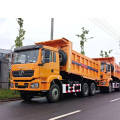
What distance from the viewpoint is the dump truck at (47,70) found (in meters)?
8.51

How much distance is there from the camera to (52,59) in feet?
30.5

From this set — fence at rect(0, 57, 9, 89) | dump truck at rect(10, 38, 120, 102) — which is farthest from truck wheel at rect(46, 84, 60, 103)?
fence at rect(0, 57, 9, 89)

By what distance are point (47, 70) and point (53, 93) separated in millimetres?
1192

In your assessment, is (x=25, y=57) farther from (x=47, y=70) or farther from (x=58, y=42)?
(x=58, y=42)

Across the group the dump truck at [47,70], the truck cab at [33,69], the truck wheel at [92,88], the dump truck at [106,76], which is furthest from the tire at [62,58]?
the dump truck at [106,76]

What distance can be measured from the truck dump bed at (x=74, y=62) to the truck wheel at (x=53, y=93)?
4.44 feet

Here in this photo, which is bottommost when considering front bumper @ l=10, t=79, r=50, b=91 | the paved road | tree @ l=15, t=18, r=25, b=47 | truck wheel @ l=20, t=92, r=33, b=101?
the paved road

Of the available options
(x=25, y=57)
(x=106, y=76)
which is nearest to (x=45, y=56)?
(x=25, y=57)

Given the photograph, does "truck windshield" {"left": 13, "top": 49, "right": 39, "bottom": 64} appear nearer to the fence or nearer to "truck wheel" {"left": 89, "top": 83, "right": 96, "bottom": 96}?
the fence

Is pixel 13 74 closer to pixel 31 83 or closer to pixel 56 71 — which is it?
pixel 31 83

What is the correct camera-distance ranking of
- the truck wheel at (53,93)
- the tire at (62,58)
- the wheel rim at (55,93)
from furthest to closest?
1. the tire at (62,58)
2. the wheel rim at (55,93)
3. the truck wheel at (53,93)

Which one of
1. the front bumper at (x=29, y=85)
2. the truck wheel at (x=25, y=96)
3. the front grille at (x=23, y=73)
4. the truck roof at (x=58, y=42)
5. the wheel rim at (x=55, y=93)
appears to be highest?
the truck roof at (x=58, y=42)

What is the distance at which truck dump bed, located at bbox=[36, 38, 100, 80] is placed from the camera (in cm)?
1030

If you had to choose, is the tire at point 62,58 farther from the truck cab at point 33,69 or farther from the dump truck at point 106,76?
the dump truck at point 106,76
